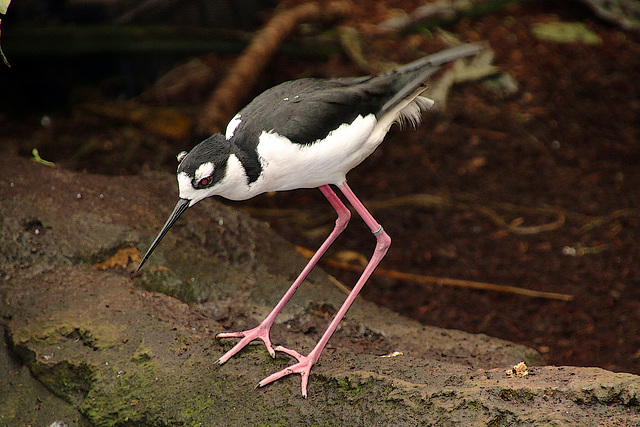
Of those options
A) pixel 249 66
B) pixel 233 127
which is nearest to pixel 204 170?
pixel 233 127

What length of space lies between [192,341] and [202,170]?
0.77 m

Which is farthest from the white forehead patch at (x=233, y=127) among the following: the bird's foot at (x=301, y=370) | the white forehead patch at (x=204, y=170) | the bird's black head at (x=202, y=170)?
the bird's foot at (x=301, y=370)

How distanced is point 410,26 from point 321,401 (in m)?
5.38

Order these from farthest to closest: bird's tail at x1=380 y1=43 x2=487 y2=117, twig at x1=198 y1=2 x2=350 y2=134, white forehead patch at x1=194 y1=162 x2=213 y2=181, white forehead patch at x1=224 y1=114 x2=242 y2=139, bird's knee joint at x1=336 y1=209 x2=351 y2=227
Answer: twig at x1=198 y1=2 x2=350 y2=134
bird's knee joint at x1=336 y1=209 x2=351 y2=227
bird's tail at x1=380 y1=43 x2=487 y2=117
white forehead patch at x1=224 y1=114 x2=242 y2=139
white forehead patch at x1=194 y1=162 x2=213 y2=181

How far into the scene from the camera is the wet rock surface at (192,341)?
2.32 metres

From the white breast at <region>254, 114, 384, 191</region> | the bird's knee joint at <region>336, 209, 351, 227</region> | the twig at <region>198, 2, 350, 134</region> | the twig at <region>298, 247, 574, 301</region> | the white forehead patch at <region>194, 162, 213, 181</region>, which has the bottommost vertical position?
the twig at <region>298, 247, 574, 301</region>

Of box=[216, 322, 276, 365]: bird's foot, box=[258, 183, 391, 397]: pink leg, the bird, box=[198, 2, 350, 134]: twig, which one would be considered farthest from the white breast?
box=[198, 2, 350, 134]: twig

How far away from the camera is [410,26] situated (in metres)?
7.02

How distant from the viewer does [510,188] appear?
5.55 metres

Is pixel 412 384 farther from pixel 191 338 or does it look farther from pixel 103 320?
pixel 103 320

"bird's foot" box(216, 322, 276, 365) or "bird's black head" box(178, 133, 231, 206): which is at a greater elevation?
"bird's black head" box(178, 133, 231, 206)

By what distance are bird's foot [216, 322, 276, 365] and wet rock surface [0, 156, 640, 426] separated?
0.04 metres

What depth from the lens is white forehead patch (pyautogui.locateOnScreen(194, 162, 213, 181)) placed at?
2.42m

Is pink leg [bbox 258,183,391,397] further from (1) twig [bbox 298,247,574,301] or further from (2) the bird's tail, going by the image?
(1) twig [bbox 298,247,574,301]
